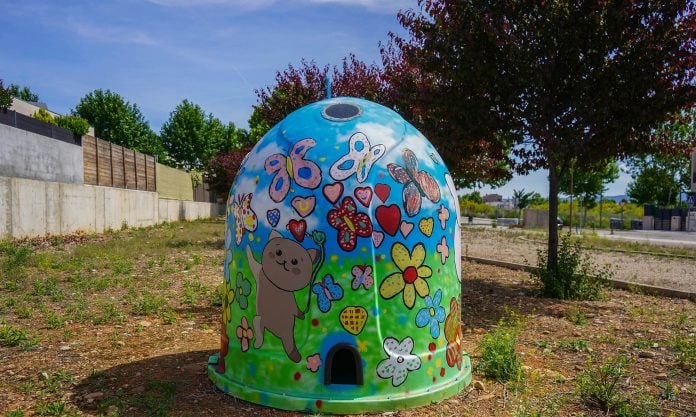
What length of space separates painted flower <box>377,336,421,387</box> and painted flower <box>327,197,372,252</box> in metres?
0.81

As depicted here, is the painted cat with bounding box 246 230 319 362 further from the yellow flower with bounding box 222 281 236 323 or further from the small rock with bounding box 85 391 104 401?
the small rock with bounding box 85 391 104 401

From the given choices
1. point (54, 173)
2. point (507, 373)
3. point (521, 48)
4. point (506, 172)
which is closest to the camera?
point (507, 373)

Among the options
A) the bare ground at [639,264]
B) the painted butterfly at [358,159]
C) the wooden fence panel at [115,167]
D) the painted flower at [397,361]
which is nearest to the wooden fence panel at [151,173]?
the wooden fence panel at [115,167]

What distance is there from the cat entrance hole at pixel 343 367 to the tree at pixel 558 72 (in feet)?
18.7

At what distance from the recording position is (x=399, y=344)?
13.9 ft

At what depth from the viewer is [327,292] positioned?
4125 millimetres

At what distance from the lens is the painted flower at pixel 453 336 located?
15.1ft

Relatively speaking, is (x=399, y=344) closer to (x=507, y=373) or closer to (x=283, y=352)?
(x=283, y=352)

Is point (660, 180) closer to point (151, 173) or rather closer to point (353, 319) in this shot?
point (151, 173)

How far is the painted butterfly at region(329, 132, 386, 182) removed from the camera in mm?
4285

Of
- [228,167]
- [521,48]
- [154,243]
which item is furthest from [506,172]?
[228,167]

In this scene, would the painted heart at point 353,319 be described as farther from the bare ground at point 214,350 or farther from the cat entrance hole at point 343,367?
the bare ground at point 214,350

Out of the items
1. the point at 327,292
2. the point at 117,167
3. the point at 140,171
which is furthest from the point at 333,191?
the point at 140,171

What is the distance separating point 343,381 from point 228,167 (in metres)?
25.5
